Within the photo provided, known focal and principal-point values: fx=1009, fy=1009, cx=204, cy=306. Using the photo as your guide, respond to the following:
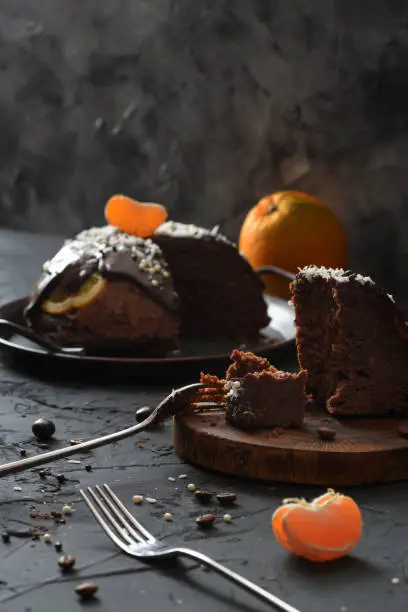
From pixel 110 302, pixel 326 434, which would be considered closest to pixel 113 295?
pixel 110 302

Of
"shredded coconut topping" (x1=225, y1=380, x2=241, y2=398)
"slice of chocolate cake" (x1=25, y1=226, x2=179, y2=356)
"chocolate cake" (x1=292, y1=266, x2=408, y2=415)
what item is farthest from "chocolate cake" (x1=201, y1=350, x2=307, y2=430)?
"slice of chocolate cake" (x1=25, y1=226, x2=179, y2=356)

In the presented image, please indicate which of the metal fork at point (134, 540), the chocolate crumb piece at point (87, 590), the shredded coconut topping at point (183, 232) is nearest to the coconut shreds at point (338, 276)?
the metal fork at point (134, 540)

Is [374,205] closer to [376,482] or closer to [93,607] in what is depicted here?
[376,482]

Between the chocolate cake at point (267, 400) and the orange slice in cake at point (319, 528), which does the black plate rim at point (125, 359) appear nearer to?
the chocolate cake at point (267, 400)

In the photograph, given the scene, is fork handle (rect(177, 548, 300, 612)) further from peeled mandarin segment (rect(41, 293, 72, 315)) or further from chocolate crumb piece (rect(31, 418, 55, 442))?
peeled mandarin segment (rect(41, 293, 72, 315))

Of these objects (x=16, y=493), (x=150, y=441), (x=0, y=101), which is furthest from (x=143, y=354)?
(x=0, y=101)
